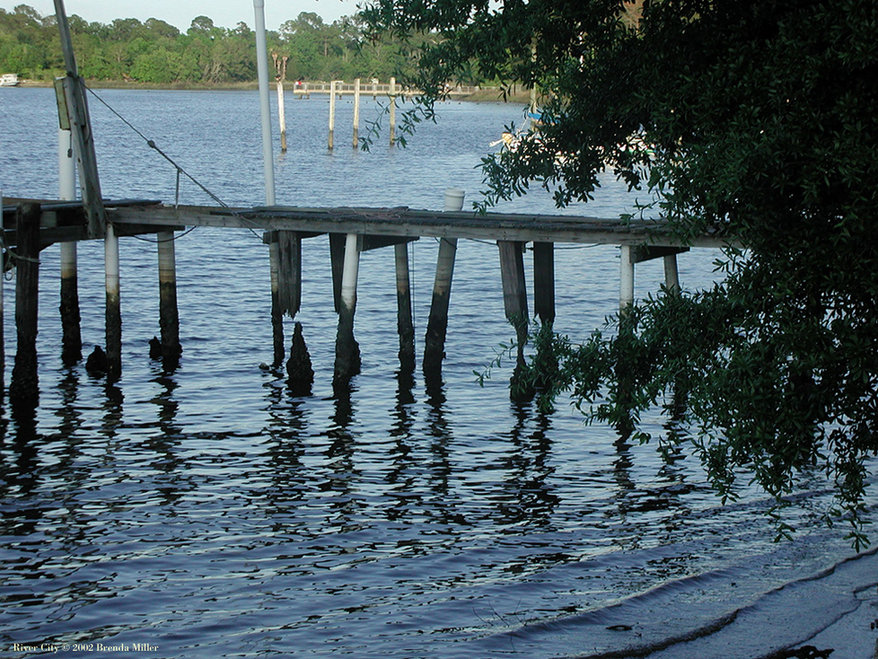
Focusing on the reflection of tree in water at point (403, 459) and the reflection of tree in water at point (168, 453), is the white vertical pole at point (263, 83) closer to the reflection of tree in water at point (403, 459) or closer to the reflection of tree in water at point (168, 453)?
the reflection of tree in water at point (168, 453)

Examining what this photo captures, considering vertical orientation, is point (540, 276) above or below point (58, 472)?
above

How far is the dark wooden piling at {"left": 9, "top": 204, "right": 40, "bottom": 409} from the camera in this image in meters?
16.3

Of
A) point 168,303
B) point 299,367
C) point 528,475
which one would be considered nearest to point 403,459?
point 528,475

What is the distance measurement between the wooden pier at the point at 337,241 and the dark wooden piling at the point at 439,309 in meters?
0.02

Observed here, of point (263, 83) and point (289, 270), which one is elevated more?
point (263, 83)

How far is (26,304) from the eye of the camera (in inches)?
655

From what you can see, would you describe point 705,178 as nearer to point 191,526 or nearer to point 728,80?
point 728,80

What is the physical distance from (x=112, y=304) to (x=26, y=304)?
5.49ft

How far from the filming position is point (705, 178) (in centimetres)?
741

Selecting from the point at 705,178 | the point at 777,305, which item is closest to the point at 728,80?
the point at 705,178

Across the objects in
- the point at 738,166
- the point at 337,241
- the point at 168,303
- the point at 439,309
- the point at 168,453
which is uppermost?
the point at 738,166

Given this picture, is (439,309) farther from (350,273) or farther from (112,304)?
(112,304)

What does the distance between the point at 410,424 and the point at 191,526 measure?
198 inches

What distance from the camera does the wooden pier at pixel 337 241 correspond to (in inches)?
640
